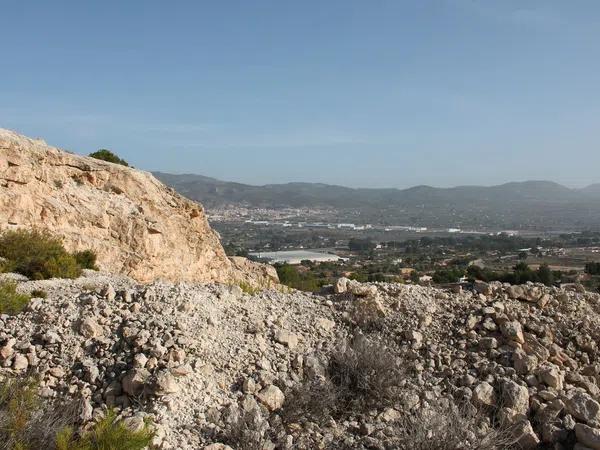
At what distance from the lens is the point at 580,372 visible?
759 centimetres

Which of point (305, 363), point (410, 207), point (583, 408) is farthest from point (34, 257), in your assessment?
point (410, 207)

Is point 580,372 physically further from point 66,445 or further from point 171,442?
point 66,445

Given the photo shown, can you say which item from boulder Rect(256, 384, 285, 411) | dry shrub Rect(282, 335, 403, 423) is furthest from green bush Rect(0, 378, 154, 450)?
dry shrub Rect(282, 335, 403, 423)

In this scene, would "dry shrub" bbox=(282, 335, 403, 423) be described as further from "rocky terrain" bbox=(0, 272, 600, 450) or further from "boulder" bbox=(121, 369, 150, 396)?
"boulder" bbox=(121, 369, 150, 396)

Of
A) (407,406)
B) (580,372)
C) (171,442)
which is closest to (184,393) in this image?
(171,442)

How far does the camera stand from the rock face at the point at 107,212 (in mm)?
13336

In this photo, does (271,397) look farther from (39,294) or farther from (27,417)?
(39,294)

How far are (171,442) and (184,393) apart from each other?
674 millimetres

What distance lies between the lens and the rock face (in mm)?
13336

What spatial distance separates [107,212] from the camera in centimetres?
1497

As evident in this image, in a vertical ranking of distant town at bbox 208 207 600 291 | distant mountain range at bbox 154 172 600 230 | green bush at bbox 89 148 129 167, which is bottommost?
distant town at bbox 208 207 600 291

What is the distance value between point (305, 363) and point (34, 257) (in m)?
7.07

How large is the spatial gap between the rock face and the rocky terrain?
5.17 meters

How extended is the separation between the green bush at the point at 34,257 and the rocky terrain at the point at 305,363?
1883 mm
